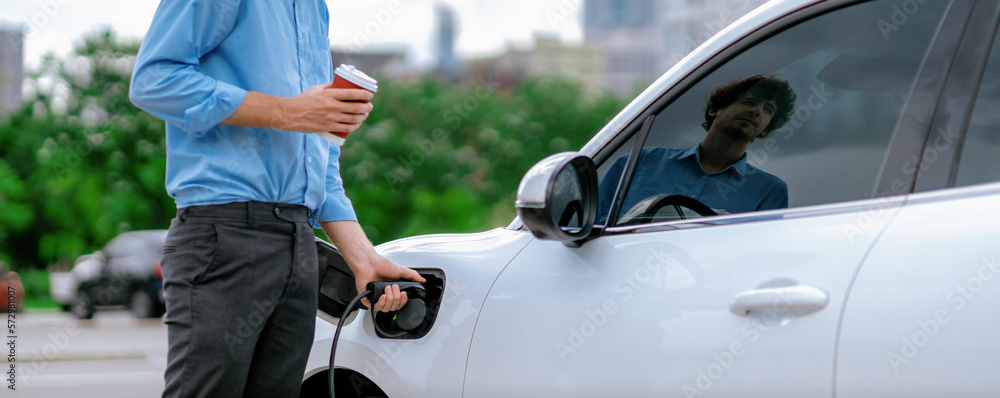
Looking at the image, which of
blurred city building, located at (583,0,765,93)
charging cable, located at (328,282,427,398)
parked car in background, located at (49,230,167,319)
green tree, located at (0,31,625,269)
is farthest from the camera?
blurred city building, located at (583,0,765,93)

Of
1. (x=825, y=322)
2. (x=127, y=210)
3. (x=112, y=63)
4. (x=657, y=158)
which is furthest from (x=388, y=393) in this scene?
(x=112, y=63)

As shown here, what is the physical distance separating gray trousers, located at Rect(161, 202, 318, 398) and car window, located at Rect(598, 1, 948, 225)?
760mm

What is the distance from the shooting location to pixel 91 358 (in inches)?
400

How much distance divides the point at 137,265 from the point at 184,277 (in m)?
14.1

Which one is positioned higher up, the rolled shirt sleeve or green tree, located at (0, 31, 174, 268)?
green tree, located at (0, 31, 174, 268)

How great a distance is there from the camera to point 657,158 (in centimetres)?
212

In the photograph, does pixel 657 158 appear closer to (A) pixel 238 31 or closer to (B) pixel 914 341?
(B) pixel 914 341

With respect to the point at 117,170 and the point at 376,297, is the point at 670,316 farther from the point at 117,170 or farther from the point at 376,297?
the point at 117,170

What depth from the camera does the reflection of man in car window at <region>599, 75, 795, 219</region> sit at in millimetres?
1907

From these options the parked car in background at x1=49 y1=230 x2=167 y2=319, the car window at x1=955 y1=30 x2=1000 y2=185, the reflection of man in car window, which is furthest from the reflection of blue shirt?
the parked car in background at x1=49 y1=230 x2=167 y2=319

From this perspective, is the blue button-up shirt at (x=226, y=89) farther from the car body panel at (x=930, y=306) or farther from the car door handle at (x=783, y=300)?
the car body panel at (x=930, y=306)

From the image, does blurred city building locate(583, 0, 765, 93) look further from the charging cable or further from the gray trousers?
the gray trousers

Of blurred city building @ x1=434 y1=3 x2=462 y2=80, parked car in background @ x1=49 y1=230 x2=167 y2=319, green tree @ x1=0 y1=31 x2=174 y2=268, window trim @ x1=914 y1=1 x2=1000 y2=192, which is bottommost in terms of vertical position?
parked car in background @ x1=49 y1=230 x2=167 y2=319

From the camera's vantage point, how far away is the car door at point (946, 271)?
4.59 ft
